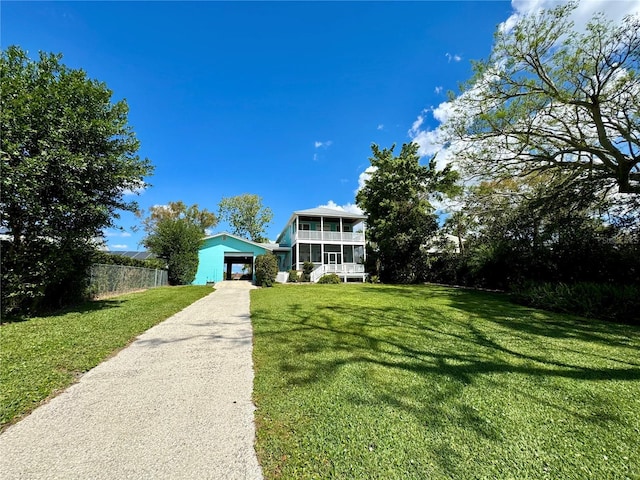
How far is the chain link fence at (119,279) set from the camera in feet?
32.4

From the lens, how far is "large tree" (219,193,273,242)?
40.4 metres

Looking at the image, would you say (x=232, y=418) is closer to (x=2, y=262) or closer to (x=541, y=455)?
(x=541, y=455)

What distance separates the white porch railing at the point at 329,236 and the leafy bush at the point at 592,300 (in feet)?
51.5

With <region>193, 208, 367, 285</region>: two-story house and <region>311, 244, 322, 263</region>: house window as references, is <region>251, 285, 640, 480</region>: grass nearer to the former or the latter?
<region>193, 208, 367, 285</region>: two-story house

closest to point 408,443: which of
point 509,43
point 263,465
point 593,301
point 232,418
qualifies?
point 263,465

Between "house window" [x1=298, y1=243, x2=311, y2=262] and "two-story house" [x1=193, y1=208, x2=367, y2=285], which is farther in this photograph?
"house window" [x1=298, y1=243, x2=311, y2=262]

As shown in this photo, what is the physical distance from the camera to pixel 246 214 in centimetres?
4066

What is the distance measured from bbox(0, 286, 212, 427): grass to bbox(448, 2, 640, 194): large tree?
12303mm

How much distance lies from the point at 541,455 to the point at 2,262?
926cm

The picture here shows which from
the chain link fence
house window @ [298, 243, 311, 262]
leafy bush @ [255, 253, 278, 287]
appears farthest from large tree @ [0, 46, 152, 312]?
house window @ [298, 243, 311, 262]

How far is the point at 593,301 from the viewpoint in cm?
771

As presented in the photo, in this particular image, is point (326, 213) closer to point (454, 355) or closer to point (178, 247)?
point (178, 247)

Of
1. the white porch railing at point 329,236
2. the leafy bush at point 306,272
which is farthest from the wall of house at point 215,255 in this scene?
the leafy bush at point 306,272

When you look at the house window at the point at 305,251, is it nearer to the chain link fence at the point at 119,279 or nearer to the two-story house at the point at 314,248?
the two-story house at the point at 314,248
